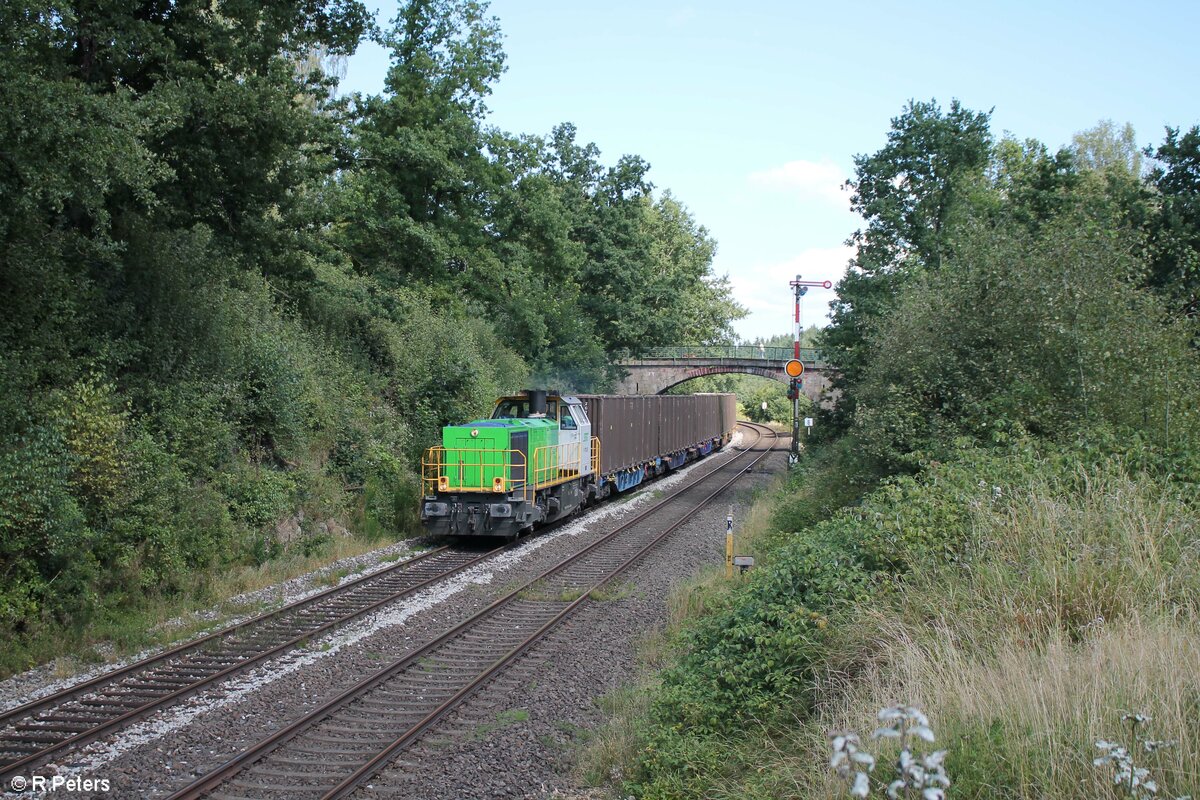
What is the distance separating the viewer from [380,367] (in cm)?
2509

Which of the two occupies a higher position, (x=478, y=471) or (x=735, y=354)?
(x=735, y=354)

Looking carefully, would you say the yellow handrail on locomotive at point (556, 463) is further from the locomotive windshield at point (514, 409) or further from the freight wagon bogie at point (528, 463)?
the locomotive windshield at point (514, 409)

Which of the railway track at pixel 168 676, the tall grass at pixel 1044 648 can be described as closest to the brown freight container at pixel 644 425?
the railway track at pixel 168 676

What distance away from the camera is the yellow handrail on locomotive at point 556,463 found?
18047 mm

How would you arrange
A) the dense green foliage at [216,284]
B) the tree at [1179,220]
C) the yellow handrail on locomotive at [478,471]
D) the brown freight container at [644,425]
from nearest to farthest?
the dense green foliage at [216,284], the tree at [1179,220], the yellow handrail on locomotive at [478,471], the brown freight container at [644,425]

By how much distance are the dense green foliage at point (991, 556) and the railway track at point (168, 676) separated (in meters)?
4.92

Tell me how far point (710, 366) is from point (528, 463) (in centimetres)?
3960

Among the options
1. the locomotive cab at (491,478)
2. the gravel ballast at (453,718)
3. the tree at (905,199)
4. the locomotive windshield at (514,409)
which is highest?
the tree at (905,199)

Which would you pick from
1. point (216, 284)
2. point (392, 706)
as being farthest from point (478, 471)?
point (392, 706)

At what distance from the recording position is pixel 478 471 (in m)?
17.4

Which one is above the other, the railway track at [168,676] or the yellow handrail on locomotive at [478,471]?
the yellow handrail on locomotive at [478,471]

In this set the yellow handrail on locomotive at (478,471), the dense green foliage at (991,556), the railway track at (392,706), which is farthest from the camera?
the yellow handrail on locomotive at (478,471)

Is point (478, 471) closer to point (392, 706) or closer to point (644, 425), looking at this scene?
point (392, 706)

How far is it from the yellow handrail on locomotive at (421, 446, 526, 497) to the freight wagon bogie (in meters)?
0.02
